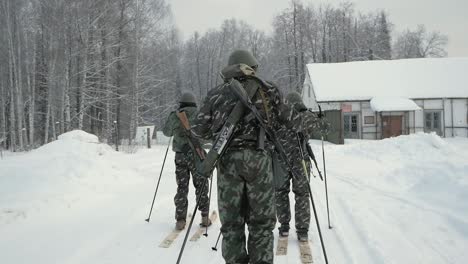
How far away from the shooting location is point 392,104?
26094 millimetres

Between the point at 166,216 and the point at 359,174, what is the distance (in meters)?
7.38

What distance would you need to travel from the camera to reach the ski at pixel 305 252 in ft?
14.2

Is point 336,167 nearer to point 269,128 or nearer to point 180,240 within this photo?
point 180,240

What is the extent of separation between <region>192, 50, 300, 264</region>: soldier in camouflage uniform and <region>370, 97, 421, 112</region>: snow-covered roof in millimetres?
24491

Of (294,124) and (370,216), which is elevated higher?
(294,124)

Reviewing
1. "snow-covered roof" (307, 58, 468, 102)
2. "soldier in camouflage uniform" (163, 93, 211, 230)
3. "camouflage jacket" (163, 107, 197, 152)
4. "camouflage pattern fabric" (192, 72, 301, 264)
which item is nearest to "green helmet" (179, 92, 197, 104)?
"soldier in camouflage uniform" (163, 93, 211, 230)

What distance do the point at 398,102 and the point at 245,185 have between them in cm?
2611

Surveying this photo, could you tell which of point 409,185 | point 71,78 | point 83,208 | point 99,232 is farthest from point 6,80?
point 409,185

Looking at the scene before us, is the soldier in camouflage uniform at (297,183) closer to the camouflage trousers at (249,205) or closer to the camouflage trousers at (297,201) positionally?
the camouflage trousers at (297,201)

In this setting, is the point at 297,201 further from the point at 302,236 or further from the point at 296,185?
the point at 302,236

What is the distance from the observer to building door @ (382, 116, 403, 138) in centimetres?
2730

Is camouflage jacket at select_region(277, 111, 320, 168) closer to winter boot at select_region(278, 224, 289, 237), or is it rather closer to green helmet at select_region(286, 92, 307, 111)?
green helmet at select_region(286, 92, 307, 111)

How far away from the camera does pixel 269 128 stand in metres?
3.52

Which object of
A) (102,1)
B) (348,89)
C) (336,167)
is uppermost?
(102,1)
